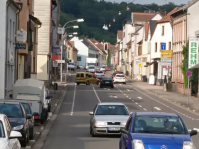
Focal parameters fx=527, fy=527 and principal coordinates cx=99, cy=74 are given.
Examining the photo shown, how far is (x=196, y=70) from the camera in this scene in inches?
1951

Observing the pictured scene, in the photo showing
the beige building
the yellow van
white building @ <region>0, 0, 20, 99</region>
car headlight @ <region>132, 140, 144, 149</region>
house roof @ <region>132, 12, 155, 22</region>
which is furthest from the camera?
house roof @ <region>132, 12, 155, 22</region>

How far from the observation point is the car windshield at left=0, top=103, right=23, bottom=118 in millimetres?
17500

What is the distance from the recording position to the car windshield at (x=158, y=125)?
1217 cm

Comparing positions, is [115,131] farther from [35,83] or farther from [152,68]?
[152,68]

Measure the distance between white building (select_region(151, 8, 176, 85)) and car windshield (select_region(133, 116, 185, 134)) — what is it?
59544 millimetres

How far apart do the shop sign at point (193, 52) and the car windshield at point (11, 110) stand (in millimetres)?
32185

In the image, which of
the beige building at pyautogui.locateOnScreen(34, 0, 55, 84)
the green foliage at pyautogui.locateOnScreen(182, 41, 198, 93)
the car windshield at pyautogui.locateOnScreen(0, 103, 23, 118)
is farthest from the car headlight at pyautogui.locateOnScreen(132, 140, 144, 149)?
the beige building at pyautogui.locateOnScreen(34, 0, 55, 84)

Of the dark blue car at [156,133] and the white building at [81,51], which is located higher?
the white building at [81,51]

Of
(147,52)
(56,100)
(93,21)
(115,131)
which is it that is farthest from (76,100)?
(93,21)

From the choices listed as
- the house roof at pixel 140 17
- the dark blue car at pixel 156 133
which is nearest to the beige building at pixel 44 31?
the house roof at pixel 140 17

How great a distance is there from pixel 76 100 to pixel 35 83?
16.7 metres

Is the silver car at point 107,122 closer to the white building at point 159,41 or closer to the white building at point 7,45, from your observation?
the white building at point 7,45

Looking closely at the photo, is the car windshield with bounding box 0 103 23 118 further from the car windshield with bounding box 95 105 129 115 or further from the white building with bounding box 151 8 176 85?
the white building with bounding box 151 8 176 85

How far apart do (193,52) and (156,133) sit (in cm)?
3719
